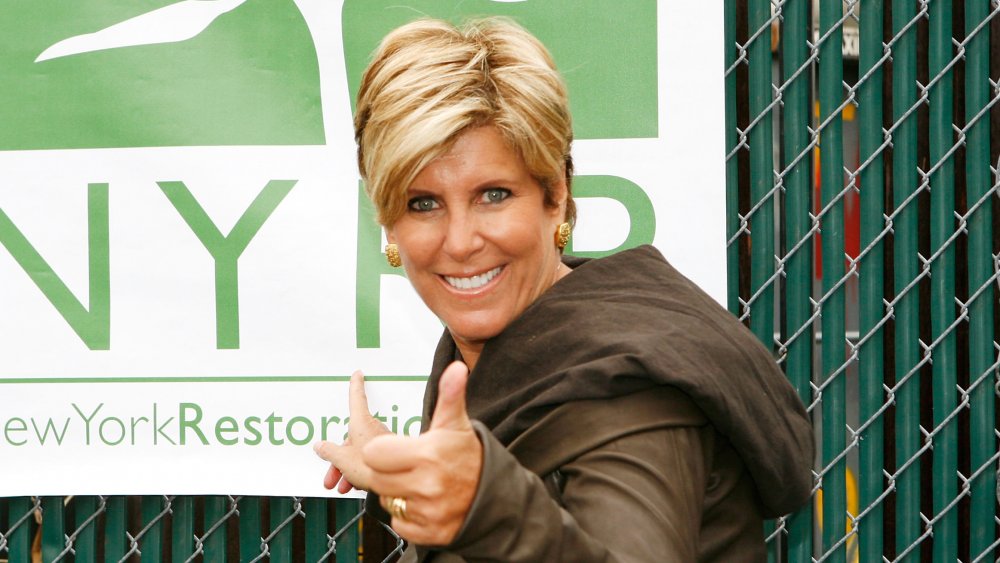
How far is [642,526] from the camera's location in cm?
110

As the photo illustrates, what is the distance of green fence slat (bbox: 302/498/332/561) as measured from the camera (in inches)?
102

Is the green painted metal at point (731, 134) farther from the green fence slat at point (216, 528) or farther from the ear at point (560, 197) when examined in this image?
the green fence slat at point (216, 528)

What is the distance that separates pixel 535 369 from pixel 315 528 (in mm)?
1376

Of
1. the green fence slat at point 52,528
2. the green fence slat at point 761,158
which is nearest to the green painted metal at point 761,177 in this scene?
the green fence slat at point 761,158

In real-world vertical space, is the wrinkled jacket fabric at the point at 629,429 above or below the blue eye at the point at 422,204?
below

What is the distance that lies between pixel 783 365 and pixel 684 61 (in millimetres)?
759

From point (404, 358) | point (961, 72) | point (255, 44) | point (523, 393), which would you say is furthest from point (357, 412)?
point (961, 72)

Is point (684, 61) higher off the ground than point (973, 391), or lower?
higher

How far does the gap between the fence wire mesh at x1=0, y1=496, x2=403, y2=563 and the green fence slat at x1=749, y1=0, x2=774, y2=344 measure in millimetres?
1093

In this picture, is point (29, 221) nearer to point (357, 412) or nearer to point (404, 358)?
point (404, 358)

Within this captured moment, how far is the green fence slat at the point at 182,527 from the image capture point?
102 inches

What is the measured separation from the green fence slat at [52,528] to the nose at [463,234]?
1557mm

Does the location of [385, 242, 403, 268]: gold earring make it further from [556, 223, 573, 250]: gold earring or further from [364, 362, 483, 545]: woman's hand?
[364, 362, 483, 545]: woman's hand

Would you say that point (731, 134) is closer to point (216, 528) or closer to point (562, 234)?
point (562, 234)
